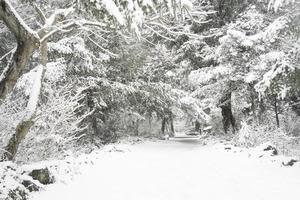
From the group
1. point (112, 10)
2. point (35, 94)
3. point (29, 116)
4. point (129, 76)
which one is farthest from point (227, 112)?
point (112, 10)

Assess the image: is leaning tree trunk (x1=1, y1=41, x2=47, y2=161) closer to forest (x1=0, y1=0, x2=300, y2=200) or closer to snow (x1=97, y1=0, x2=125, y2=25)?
forest (x1=0, y1=0, x2=300, y2=200)

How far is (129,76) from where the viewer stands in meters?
20.9

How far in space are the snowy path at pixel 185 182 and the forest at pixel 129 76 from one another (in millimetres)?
153

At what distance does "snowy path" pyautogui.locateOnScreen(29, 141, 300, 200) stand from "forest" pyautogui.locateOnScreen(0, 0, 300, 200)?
0.50 feet

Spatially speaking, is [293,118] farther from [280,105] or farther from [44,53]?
[44,53]

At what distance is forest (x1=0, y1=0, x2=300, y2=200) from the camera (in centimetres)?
678

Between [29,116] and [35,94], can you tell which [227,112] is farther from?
[29,116]

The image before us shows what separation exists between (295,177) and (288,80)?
3309 mm

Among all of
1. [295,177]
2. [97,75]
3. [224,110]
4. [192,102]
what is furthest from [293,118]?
[295,177]

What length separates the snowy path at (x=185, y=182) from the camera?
713 centimetres

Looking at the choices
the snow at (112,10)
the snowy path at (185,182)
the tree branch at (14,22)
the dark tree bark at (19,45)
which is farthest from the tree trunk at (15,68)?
the snowy path at (185,182)

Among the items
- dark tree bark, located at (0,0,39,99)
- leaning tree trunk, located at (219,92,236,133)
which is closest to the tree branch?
dark tree bark, located at (0,0,39,99)

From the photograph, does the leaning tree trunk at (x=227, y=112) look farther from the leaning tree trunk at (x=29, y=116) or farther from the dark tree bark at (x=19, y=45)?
the dark tree bark at (x=19, y=45)

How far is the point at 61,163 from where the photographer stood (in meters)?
9.25
